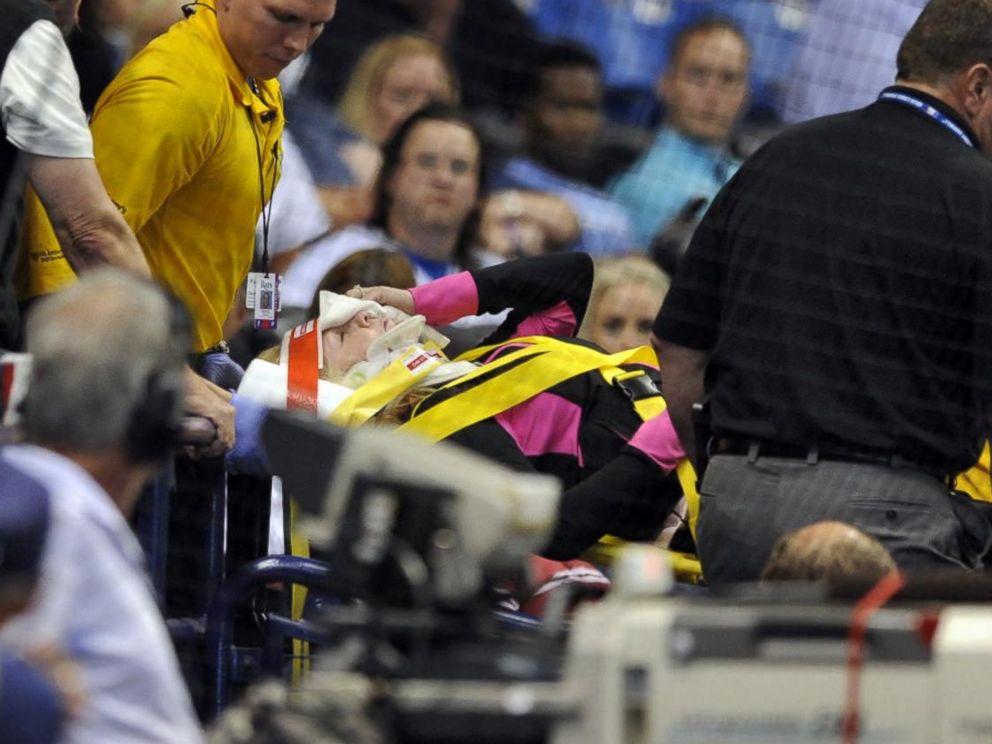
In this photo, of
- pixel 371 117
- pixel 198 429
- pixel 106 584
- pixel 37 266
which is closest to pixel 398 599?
pixel 106 584

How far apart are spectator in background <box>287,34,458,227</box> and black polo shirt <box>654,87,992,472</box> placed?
2.02 metres

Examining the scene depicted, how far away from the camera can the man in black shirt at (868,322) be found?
4.11 m

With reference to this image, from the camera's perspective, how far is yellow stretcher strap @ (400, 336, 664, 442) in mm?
5164

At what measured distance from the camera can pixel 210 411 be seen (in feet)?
14.3

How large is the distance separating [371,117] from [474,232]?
Answer: 44 cm

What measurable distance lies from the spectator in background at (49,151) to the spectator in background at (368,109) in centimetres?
185

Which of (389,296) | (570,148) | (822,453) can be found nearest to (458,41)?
(570,148)

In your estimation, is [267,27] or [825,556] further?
[267,27]

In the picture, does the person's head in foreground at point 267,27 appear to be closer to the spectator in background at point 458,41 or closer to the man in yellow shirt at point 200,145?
the man in yellow shirt at point 200,145

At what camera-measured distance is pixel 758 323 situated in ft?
13.9

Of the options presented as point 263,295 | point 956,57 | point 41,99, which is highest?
point 956,57

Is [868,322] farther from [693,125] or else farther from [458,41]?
[458,41]

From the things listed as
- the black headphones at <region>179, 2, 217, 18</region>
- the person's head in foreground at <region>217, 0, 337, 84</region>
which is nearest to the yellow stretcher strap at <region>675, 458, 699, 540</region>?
the person's head in foreground at <region>217, 0, 337, 84</region>

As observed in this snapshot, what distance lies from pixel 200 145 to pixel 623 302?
68.5 inches
